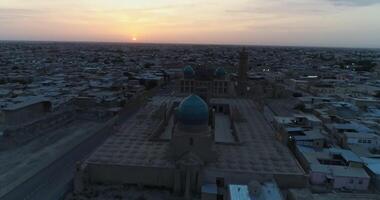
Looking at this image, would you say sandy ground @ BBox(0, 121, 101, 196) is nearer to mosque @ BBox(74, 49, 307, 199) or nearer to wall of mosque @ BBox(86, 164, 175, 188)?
mosque @ BBox(74, 49, 307, 199)

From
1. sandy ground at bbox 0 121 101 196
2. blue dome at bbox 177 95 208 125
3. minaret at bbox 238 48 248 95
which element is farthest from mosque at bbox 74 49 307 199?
minaret at bbox 238 48 248 95

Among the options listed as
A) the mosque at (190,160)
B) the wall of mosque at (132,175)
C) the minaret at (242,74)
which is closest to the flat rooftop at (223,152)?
the mosque at (190,160)

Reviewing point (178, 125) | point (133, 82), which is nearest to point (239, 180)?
point (178, 125)

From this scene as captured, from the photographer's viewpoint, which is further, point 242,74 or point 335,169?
point 242,74

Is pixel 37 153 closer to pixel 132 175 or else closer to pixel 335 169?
pixel 132 175

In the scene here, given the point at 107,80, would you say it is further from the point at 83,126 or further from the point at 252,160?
the point at 252,160

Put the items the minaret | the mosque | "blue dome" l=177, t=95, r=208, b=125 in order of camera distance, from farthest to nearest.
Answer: the minaret < "blue dome" l=177, t=95, r=208, b=125 < the mosque

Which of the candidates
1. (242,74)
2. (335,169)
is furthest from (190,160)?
(242,74)
